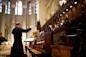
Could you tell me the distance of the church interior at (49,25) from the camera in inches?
153

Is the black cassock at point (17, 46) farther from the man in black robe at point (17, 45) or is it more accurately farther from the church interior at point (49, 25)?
the church interior at point (49, 25)

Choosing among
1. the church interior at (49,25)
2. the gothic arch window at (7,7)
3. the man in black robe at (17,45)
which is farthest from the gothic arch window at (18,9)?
the man in black robe at (17,45)

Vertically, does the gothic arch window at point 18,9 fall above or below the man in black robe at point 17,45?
above

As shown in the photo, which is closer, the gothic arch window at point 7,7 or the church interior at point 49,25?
the church interior at point 49,25

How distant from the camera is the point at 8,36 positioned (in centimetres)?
3030

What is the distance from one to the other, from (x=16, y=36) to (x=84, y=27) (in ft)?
16.8

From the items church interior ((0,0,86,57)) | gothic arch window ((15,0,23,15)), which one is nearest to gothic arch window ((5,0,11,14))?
church interior ((0,0,86,57))

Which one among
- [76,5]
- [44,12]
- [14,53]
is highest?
[44,12]

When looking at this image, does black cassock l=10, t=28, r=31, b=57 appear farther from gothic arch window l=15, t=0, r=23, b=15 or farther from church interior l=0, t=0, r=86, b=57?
gothic arch window l=15, t=0, r=23, b=15

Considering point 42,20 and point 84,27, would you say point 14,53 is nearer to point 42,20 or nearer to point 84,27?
point 84,27

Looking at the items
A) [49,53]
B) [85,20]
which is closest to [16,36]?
[49,53]

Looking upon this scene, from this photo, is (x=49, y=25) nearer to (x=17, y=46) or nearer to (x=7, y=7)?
(x=17, y=46)

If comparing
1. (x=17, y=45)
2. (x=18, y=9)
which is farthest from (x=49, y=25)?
(x=18, y=9)

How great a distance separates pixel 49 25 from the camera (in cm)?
777
